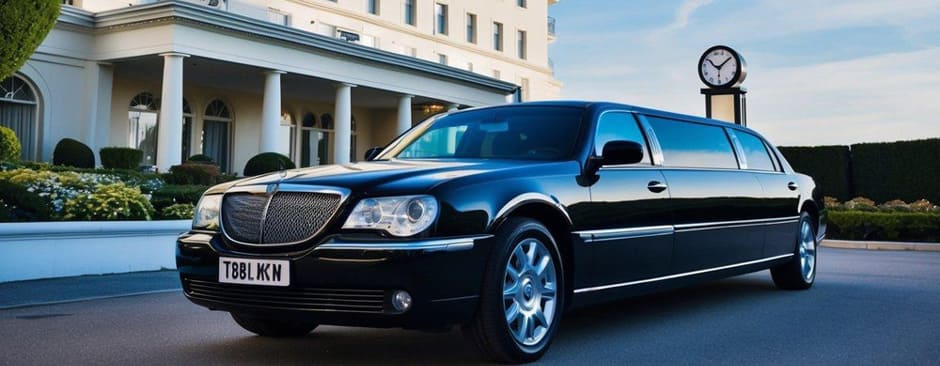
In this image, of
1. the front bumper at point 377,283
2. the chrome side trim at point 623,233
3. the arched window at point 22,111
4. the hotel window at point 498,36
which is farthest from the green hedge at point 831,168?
the hotel window at point 498,36

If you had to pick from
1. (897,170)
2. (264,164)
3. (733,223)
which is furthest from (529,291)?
(264,164)

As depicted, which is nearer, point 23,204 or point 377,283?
point 377,283

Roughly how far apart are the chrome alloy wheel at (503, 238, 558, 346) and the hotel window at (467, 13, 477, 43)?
41700 millimetres

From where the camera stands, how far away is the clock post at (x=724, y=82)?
18234 millimetres

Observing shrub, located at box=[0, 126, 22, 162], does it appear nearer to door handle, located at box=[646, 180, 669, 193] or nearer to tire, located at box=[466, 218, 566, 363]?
door handle, located at box=[646, 180, 669, 193]

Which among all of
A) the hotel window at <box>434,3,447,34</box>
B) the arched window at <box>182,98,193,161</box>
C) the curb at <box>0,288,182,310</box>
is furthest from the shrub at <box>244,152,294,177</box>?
the hotel window at <box>434,3,447,34</box>

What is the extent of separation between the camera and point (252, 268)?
471 cm

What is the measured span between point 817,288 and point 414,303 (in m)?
6.14

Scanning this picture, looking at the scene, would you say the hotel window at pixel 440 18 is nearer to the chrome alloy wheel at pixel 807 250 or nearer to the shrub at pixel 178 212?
the shrub at pixel 178 212

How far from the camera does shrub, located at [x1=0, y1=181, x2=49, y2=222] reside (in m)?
11.3

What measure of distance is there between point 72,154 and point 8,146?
2604mm

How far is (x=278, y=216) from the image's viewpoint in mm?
4762

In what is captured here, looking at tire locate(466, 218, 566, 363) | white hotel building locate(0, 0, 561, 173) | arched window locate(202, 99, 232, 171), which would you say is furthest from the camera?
arched window locate(202, 99, 232, 171)

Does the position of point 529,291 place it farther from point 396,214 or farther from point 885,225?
point 885,225
